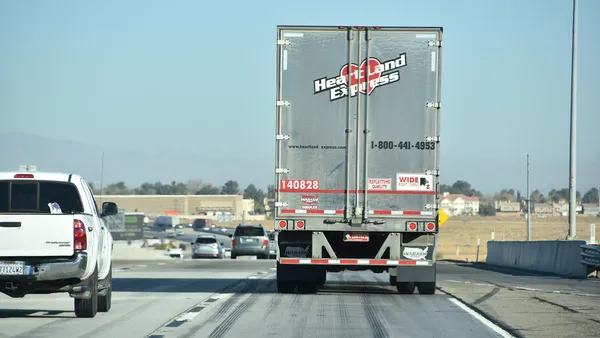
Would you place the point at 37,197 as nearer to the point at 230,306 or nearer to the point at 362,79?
the point at 230,306

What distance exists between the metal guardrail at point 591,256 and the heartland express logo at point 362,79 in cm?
1164

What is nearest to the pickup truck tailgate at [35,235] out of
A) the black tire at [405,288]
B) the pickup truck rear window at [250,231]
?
the black tire at [405,288]

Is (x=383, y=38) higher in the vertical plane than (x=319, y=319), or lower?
higher

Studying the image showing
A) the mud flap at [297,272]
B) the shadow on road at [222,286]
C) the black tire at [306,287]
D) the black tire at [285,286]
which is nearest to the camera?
the mud flap at [297,272]

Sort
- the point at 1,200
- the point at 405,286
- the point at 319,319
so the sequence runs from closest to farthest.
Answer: the point at 1,200
the point at 319,319
the point at 405,286

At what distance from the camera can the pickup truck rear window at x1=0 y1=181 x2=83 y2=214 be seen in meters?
14.0

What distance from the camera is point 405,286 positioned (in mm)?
20672

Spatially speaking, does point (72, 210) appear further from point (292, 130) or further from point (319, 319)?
point (292, 130)

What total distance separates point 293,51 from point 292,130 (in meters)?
1.37

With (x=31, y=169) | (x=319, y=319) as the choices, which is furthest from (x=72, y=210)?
(x=319, y=319)

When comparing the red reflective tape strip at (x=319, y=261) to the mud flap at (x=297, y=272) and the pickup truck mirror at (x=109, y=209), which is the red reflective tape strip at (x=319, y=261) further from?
the pickup truck mirror at (x=109, y=209)

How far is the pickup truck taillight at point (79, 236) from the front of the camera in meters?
13.5

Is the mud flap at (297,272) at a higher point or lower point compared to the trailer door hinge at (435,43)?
lower

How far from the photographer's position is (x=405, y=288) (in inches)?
814
